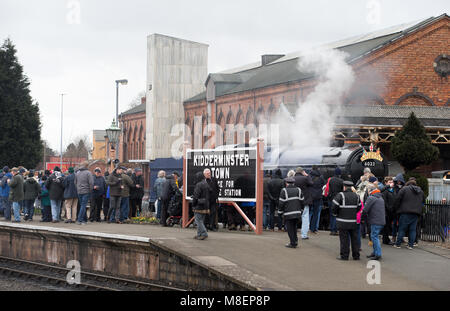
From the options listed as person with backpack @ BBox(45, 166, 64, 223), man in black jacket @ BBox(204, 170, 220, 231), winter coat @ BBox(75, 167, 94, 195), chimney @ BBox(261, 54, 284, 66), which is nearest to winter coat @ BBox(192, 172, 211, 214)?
man in black jacket @ BBox(204, 170, 220, 231)

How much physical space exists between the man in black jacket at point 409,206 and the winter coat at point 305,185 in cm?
226

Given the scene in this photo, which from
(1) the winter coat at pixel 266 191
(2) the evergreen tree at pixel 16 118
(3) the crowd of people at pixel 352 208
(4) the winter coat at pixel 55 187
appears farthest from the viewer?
(2) the evergreen tree at pixel 16 118

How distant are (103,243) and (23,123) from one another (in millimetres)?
32655

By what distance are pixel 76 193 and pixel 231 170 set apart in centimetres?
566

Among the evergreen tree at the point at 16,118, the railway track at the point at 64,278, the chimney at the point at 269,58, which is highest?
the chimney at the point at 269,58

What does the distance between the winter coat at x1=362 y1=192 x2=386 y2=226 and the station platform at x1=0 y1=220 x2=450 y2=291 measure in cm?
84

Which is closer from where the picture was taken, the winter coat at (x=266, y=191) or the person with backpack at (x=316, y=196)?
the person with backpack at (x=316, y=196)

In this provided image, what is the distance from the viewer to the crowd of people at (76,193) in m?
21.4

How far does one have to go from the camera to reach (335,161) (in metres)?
22.5

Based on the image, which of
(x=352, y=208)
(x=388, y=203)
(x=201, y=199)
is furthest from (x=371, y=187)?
(x=201, y=199)

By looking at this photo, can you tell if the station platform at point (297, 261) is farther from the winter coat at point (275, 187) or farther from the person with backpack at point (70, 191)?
the person with backpack at point (70, 191)

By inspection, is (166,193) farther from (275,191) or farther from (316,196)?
(316,196)

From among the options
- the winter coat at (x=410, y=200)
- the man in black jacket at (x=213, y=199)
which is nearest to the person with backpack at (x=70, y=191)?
the man in black jacket at (x=213, y=199)

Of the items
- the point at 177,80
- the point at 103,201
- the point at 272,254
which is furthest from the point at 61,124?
the point at 272,254
